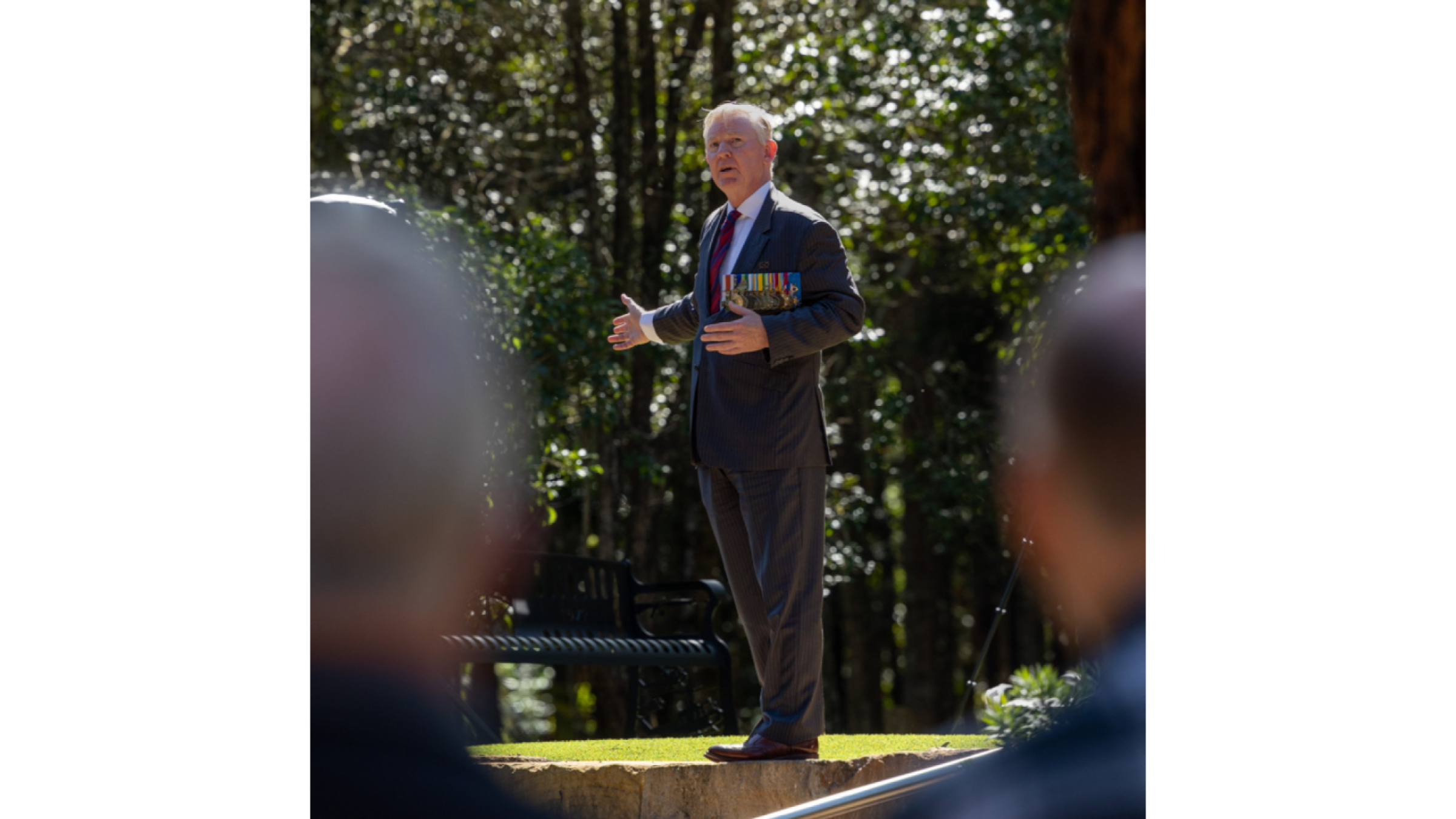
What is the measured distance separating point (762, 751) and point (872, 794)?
0.51 metres

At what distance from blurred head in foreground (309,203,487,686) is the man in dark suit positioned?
681mm

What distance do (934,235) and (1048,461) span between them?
19.4ft

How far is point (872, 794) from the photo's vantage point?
2.58m

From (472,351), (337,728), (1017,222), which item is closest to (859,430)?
(1017,222)

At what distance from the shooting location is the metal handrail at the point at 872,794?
2521mm

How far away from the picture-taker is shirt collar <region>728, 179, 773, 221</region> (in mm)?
3242

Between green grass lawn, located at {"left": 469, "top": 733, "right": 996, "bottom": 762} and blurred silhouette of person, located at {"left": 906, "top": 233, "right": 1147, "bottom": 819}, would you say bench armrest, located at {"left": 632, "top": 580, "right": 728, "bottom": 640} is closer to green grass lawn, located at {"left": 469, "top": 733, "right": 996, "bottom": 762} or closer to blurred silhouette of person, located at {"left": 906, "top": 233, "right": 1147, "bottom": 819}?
green grass lawn, located at {"left": 469, "top": 733, "right": 996, "bottom": 762}

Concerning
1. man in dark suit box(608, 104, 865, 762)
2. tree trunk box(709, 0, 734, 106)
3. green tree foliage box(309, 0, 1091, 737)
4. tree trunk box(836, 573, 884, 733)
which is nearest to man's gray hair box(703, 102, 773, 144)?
man in dark suit box(608, 104, 865, 762)

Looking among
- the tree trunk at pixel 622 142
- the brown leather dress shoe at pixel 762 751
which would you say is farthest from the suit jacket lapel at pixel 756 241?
the tree trunk at pixel 622 142

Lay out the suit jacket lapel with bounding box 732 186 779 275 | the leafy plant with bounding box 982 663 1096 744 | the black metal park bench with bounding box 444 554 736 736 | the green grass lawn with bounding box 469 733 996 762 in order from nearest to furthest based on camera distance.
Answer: the leafy plant with bounding box 982 663 1096 744 < the suit jacket lapel with bounding box 732 186 779 275 < the green grass lawn with bounding box 469 733 996 762 < the black metal park bench with bounding box 444 554 736 736

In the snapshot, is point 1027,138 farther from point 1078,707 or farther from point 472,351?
point 1078,707

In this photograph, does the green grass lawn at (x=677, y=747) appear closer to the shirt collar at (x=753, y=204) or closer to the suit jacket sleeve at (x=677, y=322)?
the suit jacket sleeve at (x=677, y=322)

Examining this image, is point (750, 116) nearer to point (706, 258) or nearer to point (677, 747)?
point (706, 258)
